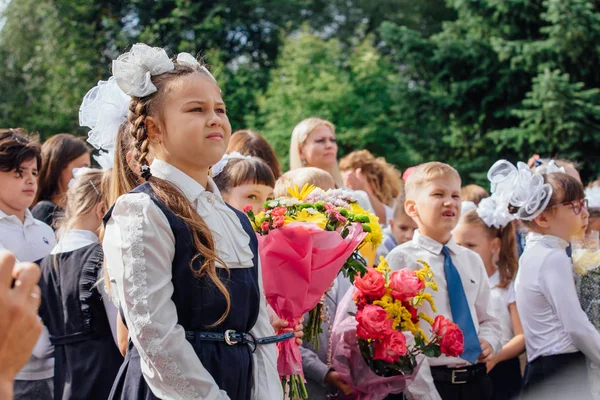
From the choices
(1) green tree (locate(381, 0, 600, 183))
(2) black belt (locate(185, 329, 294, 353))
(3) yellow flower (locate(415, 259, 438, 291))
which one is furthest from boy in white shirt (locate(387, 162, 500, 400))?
(1) green tree (locate(381, 0, 600, 183))

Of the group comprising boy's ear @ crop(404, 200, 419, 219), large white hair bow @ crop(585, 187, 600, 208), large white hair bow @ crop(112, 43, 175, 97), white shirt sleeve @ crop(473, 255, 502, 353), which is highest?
large white hair bow @ crop(112, 43, 175, 97)

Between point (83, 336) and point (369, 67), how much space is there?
18.7 m

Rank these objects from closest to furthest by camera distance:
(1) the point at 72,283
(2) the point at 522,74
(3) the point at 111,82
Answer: (3) the point at 111,82 → (1) the point at 72,283 → (2) the point at 522,74

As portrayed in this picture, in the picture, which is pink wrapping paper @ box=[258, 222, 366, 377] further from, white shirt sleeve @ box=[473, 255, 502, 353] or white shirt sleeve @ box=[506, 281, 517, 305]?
white shirt sleeve @ box=[506, 281, 517, 305]

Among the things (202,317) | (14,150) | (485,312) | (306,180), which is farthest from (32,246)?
(485,312)

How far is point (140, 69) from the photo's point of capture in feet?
10.2

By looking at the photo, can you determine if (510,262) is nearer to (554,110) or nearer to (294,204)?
(294,204)

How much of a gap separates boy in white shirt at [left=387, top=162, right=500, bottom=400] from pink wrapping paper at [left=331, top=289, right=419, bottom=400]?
0.27 meters

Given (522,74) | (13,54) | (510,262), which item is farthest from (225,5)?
(510,262)

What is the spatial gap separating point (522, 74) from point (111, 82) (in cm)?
1454

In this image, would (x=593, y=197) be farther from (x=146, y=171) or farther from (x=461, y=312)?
(x=146, y=171)

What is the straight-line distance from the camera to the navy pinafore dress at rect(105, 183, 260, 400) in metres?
2.82

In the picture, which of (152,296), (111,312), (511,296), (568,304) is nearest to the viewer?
(152,296)

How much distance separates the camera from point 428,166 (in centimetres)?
496
